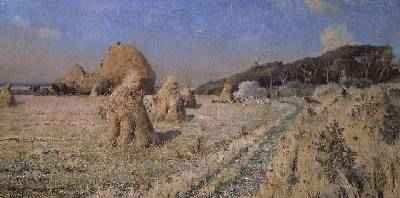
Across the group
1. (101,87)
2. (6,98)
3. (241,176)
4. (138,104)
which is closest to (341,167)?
(241,176)

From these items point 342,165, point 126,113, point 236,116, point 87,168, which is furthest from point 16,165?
point 236,116

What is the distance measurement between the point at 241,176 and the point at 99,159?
16.4 ft

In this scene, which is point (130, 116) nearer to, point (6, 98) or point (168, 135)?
point (168, 135)

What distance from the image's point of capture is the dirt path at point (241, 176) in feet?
31.2

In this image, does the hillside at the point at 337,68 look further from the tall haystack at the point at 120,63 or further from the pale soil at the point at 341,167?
the pale soil at the point at 341,167

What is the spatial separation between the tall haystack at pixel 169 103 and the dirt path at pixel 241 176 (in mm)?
8725

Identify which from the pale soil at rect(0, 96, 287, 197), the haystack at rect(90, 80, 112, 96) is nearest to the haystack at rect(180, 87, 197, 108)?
the pale soil at rect(0, 96, 287, 197)

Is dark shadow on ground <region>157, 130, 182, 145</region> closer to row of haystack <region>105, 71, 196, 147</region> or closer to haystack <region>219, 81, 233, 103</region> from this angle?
row of haystack <region>105, 71, 196, 147</region>

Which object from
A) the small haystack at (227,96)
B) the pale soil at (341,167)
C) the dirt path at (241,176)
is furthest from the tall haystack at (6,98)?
the pale soil at (341,167)

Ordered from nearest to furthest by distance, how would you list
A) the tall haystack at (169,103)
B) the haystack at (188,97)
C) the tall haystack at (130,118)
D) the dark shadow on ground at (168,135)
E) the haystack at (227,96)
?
the tall haystack at (130,118), the dark shadow on ground at (168,135), the tall haystack at (169,103), the haystack at (188,97), the haystack at (227,96)

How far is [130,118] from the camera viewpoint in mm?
16656

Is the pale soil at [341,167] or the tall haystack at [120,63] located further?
the tall haystack at [120,63]

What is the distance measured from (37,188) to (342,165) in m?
6.25

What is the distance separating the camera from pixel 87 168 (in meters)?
13.0
